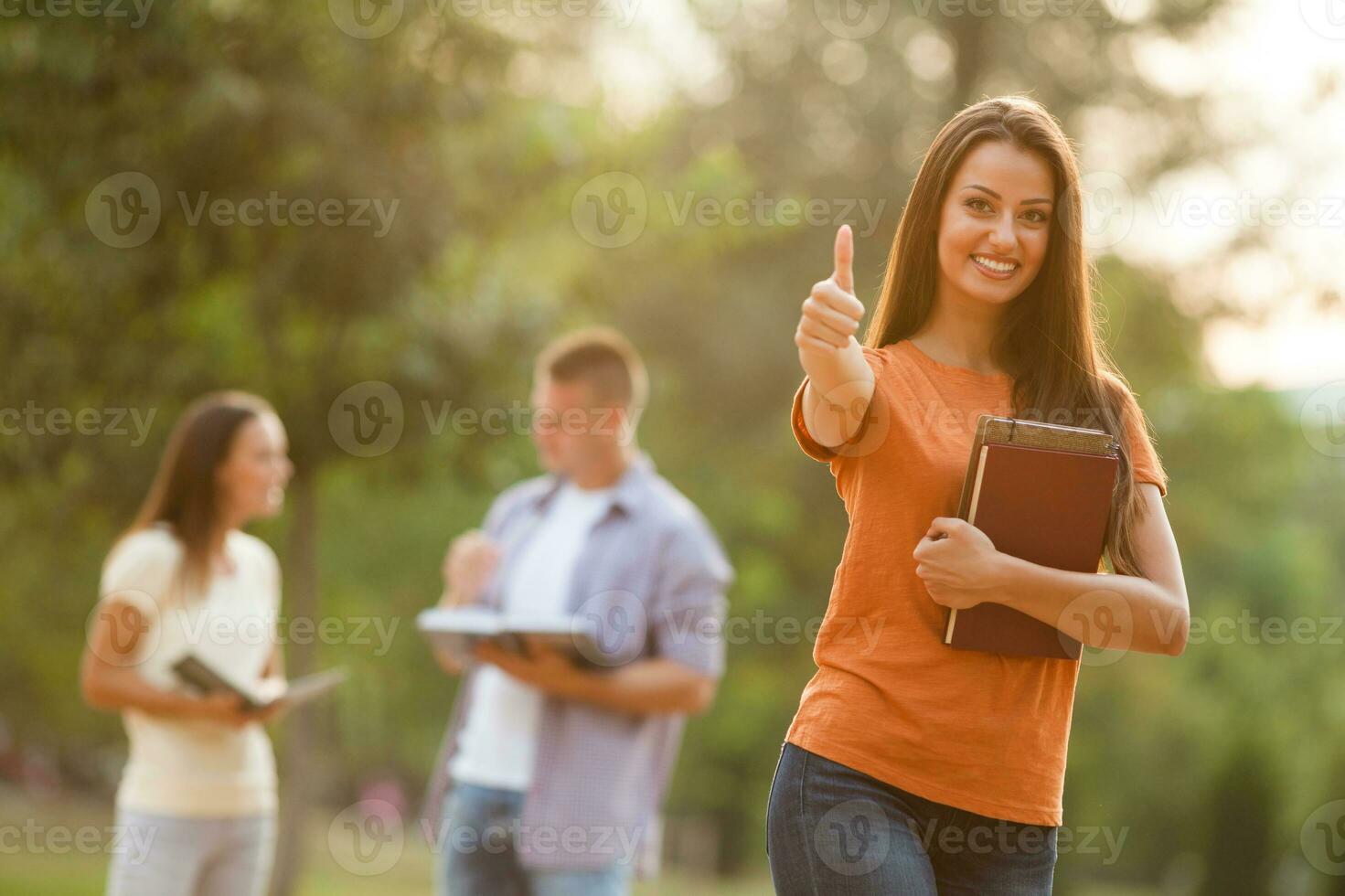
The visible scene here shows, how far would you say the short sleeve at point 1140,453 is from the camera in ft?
7.65

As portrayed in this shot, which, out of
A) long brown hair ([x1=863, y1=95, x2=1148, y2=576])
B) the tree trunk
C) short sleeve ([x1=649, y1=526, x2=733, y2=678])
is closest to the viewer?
long brown hair ([x1=863, y1=95, x2=1148, y2=576])

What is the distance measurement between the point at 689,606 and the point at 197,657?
4.70ft

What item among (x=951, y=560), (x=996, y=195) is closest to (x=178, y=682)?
(x=951, y=560)

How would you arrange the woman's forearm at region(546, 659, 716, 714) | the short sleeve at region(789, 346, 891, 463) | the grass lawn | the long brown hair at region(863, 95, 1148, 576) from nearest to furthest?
the short sleeve at region(789, 346, 891, 463) < the long brown hair at region(863, 95, 1148, 576) < the woman's forearm at region(546, 659, 716, 714) < the grass lawn

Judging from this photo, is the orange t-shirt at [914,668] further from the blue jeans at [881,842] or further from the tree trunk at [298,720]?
the tree trunk at [298,720]

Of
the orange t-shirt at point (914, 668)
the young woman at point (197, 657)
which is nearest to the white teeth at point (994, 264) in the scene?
the orange t-shirt at point (914, 668)

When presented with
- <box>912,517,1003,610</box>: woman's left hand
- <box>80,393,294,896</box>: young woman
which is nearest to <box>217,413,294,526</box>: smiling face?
<box>80,393,294,896</box>: young woman

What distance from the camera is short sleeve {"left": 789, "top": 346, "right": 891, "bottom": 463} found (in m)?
2.23

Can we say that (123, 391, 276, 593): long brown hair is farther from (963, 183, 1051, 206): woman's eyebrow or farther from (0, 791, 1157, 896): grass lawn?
(0, 791, 1157, 896): grass lawn

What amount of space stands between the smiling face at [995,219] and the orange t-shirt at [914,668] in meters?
0.18

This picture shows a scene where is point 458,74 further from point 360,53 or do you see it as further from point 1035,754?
point 1035,754

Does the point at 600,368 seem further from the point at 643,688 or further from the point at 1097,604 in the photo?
the point at 1097,604

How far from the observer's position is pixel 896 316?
245 centimetres

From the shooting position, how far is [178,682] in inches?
164
